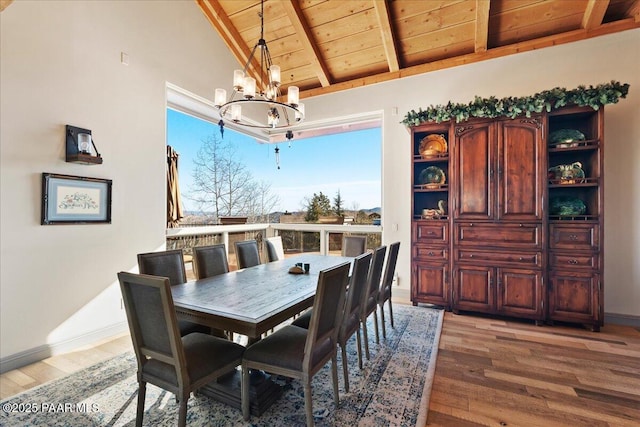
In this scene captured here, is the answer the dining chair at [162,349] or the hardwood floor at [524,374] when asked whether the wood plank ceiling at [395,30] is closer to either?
the hardwood floor at [524,374]

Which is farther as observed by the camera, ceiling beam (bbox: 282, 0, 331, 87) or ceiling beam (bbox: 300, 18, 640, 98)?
ceiling beam (bbox: 282, 0, 331, 87)

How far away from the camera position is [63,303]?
2.94m

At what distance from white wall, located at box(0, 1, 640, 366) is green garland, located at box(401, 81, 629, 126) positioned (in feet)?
2.16

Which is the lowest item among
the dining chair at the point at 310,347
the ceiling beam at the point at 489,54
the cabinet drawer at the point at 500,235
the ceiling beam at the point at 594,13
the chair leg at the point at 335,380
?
the chair leg at the point at 335,380

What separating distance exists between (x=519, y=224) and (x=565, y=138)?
111 centimetres

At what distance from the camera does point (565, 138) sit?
356 centimetres

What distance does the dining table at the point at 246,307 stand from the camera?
1.75 metres

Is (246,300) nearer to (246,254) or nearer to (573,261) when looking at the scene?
(246,254)

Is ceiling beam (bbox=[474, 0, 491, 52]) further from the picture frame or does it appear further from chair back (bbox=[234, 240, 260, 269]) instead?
the picture frame

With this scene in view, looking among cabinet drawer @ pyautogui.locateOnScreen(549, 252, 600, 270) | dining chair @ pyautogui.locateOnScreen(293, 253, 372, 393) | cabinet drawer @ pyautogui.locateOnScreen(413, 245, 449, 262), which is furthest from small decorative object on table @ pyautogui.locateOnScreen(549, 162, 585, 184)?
dining chair @ pyautogui.locateOnScreen(293, 253, 372, 393)

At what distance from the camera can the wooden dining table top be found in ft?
5.69

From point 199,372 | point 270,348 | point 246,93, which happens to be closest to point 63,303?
point 199,372

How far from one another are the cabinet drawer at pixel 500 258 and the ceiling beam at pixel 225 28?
4397 millimetres

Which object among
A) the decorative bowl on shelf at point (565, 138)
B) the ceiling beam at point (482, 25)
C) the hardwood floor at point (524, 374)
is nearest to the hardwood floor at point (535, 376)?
the hardwood floor at point (524, 374)
